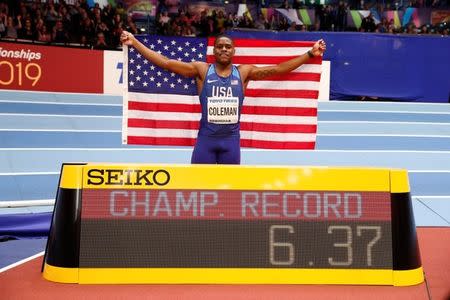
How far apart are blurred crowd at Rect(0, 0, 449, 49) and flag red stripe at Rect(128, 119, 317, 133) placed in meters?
12.6

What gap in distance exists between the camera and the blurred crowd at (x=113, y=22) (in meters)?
18.0

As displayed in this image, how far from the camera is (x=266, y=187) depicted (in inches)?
146

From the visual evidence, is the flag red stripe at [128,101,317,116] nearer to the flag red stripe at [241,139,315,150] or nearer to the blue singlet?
the flag red stripe at [241,139,315,150]

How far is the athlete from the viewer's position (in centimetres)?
491

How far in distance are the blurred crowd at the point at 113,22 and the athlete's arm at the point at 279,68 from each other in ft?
43.6

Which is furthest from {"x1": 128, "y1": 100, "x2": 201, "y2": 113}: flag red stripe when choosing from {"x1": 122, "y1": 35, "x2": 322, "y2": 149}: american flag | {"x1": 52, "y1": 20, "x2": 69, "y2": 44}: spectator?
{"x1": 52, "y1": 20, "x2": 69, "y2": 44}: spectator

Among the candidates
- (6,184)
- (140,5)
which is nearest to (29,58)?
(140,5)

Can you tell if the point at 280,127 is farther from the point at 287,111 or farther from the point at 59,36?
the point at 59,36

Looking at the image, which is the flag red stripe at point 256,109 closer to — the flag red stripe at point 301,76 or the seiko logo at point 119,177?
the flag red stripe at point 301,76

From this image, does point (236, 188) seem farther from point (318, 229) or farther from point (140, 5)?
point (140, 5)

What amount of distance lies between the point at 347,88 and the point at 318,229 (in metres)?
15.3

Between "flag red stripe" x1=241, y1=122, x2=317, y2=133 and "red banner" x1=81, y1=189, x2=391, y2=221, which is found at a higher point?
"flag red stripe" x1=241, y1=122, x2=317, y2=133

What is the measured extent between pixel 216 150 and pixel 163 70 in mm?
1125

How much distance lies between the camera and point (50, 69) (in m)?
17.4
